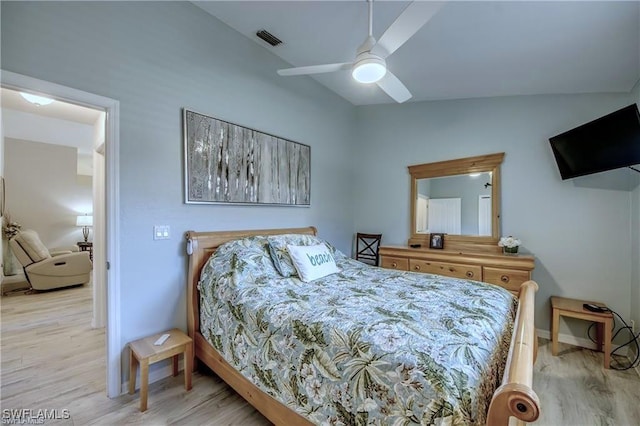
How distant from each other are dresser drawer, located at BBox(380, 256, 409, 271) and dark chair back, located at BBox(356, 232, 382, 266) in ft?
1.48

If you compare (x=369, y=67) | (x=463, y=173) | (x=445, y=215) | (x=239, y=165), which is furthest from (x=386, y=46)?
(x=445, y=215)

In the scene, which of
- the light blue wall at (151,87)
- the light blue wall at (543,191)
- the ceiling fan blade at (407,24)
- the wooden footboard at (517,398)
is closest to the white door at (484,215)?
the light blue wall at (543,191)

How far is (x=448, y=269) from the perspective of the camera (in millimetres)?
3271

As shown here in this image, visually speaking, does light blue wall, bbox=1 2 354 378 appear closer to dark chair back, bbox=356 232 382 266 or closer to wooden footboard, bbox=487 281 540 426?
dark chair back, bbox=356 232 382 266

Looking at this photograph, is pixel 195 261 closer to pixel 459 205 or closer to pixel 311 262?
pixel 311 262

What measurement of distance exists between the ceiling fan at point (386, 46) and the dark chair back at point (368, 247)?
257cm

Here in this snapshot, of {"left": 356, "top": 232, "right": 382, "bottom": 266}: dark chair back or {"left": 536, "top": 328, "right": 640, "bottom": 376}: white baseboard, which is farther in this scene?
{"left": 356, "top": 232, "right": 382, "bottom": 266}: dark chair back

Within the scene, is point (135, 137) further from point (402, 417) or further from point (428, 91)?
point (428, 91)

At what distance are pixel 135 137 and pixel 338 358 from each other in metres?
2.25

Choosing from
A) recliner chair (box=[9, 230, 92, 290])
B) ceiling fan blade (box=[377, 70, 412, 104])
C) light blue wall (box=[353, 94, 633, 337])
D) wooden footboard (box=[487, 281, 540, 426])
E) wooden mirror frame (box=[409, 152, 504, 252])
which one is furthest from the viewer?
recliner chair (box=[9, 230, 92, 290])

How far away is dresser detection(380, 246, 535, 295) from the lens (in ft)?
9.31

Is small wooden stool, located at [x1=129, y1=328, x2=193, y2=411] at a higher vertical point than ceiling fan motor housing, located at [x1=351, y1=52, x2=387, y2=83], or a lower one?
lower

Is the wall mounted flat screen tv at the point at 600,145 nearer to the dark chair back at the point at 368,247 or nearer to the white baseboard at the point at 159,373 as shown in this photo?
the dark chair back at the point at 368,247

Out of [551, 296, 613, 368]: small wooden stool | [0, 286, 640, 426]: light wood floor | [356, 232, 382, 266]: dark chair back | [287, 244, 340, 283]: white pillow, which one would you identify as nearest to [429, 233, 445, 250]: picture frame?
[356, 232, 382, 266]: dark chair back
